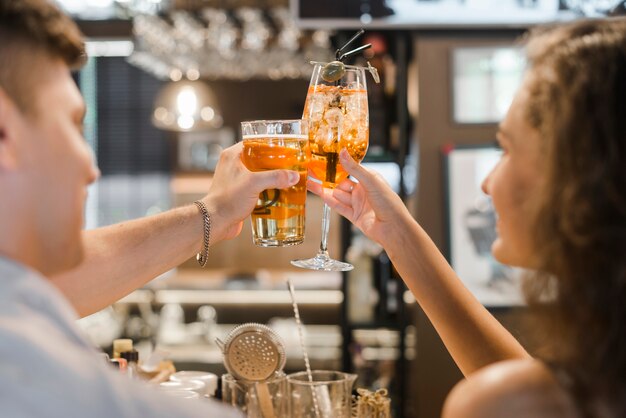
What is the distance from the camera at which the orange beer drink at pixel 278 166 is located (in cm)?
183

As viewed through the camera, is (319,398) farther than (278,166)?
No

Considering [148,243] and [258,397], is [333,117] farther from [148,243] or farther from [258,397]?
[258,397]

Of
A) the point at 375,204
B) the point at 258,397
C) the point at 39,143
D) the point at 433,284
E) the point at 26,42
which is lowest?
the point at 258,397

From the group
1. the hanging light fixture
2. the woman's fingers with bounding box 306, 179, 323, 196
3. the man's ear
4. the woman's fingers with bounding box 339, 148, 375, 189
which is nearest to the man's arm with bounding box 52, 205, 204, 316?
the woman's fingers with bounding box 306, 179, 323, 196

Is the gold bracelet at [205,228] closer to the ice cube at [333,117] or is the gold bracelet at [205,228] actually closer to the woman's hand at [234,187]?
the woman's hand at [234,187]

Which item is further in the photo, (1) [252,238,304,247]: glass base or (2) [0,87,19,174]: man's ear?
(1) [252,238,304,247]: glass base

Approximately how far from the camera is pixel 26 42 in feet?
3.29

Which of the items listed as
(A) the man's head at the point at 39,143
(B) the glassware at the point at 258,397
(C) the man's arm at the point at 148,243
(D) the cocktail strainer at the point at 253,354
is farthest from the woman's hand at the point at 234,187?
(A) the man's head at the point at 39,143

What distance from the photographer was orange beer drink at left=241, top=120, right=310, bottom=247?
6.00 ft

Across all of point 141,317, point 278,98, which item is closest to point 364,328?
point 141,317

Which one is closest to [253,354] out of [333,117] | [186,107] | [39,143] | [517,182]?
[333,117]

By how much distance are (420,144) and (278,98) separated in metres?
4.32

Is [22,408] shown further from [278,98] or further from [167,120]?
[278,98]

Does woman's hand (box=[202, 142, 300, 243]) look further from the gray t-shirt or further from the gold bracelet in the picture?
the gray t-shirt
